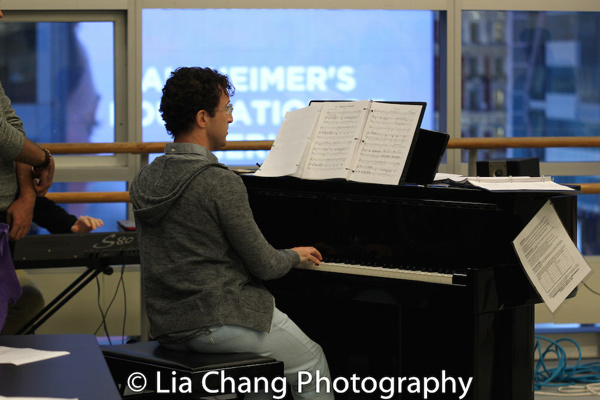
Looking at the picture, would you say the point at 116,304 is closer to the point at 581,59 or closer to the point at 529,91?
the point at 529,91

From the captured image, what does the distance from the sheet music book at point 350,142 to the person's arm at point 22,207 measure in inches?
30.7

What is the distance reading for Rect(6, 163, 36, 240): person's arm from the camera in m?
2.25

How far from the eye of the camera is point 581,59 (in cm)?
456

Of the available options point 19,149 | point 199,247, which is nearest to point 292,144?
point 199,247

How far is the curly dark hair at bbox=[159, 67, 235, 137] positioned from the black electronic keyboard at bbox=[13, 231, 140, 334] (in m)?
0.99

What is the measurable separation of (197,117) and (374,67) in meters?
2.32

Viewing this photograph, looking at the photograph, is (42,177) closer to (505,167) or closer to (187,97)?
(187,97)

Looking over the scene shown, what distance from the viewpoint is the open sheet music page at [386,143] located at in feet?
7.98

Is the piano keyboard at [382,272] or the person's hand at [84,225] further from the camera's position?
the person's hand at [84,225]

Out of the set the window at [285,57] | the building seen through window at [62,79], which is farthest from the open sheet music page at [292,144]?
the building seen through window at [62,79]

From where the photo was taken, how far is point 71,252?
3.12m

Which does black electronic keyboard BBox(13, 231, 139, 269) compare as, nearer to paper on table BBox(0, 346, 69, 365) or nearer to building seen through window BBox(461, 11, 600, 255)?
paper on table BBox(0, 346, 69, 365)

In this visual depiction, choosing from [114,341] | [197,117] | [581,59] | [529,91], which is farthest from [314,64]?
[197,117]

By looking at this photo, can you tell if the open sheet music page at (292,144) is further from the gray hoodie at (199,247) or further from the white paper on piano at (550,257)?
the white paper on piano at (550,257)
